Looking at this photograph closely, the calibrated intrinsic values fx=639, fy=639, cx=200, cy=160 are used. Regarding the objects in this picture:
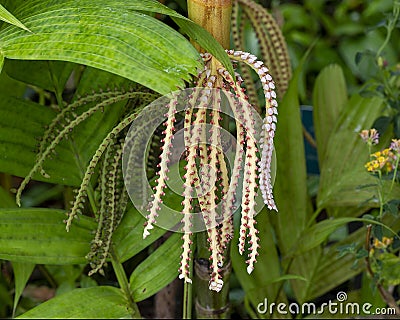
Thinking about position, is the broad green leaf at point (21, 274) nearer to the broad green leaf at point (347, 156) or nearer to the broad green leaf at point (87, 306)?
the broad green leaf at point (87, 306)

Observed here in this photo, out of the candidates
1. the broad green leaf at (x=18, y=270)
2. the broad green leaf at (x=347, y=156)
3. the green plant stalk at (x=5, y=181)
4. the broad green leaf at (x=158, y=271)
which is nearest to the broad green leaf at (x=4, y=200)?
the broad green leaf at (x=18, y=270)

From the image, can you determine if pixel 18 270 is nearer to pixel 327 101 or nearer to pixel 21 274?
pixel 21 274

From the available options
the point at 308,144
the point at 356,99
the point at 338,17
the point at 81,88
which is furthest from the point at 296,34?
the point at 81,88

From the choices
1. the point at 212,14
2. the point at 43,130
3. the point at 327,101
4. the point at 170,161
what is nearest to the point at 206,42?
the point at 212,14

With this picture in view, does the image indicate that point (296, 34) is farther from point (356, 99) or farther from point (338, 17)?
point (356, 99)

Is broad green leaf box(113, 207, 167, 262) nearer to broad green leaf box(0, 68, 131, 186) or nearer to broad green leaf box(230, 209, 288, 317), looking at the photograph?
Result: broad green leaf box(0, 68, 131, 186)

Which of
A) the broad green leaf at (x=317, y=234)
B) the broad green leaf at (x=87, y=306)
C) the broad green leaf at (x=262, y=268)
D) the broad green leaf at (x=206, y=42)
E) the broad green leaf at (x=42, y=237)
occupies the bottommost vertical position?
the broad green leaf at (x=262, y=268)
